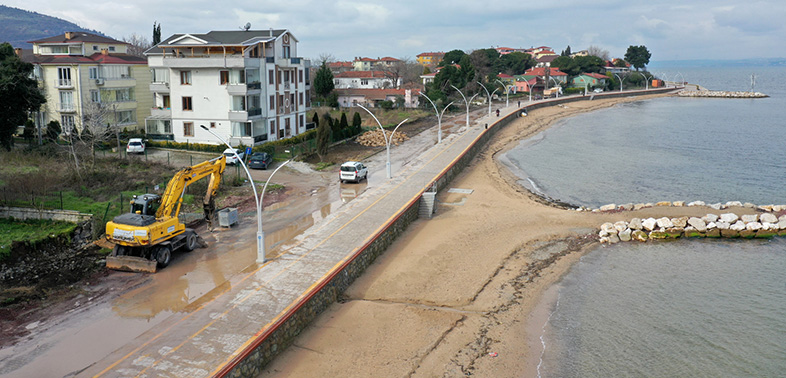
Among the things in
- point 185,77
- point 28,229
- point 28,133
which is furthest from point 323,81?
point 28,229

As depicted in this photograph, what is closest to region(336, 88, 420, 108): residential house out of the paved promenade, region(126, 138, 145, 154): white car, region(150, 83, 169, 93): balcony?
region(150, 83, 169, 93): balcony

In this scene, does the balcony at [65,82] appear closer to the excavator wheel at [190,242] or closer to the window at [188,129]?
the window at [188,129]

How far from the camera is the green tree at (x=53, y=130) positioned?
52.4 m

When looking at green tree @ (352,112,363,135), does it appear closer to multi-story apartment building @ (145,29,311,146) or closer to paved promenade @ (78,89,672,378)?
multi-story apartment building @ (145,29,311,146)

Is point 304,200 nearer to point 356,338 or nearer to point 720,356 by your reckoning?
point 356,338

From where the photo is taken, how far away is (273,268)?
79.2 ft

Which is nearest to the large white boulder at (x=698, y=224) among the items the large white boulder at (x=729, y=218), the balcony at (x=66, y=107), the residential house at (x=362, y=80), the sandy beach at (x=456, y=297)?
the large white boulder at (x=729, y=218)

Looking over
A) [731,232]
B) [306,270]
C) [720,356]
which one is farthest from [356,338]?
[731,232]

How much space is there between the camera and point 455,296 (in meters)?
24.6

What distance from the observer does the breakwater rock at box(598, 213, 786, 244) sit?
3357 cm

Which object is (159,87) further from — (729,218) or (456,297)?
(729,218)

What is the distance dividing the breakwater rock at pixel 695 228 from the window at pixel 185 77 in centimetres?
3697

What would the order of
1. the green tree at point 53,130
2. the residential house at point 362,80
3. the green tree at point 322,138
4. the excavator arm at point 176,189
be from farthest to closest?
the residential house at point 362,80
the green tree at point 53,130
the green tree at point 322,138
the excavator arm at point 176,189

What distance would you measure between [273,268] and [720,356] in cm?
1673
